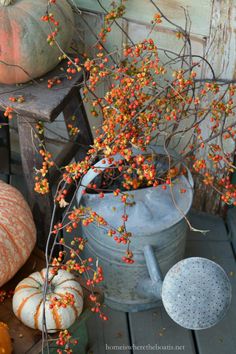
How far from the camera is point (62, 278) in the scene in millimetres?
1608

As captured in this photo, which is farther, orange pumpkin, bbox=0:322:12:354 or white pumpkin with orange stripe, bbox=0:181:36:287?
white pumpkin with orange stripe, bbox=0:181:36:287

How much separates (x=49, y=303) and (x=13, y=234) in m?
0.25

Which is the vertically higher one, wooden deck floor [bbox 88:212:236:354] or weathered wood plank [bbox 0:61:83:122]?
weathered wood plank [bbox 0:61:83:122]

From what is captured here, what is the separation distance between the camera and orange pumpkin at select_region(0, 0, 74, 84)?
1618 mm

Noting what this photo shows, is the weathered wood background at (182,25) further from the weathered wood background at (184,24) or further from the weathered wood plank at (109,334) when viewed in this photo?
the weathered wood plank at (109,334)

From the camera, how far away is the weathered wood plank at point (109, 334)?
1923 mm

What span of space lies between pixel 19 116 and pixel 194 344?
3.20 feet

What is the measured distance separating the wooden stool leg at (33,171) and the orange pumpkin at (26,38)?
0.15m

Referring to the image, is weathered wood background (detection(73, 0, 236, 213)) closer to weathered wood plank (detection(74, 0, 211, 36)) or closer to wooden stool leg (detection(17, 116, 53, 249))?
weathered wood plank (detection(74, 0, 211, 36))

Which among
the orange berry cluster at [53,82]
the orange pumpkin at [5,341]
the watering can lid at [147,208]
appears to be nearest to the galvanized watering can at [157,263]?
the watering can lid at [147,208]

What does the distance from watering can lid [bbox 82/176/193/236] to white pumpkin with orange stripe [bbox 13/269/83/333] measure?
0.26 metres

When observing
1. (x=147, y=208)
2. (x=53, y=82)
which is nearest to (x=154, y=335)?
(x=147, y=208)

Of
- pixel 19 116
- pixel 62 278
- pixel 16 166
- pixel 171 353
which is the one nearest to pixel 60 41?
pixel 19 116

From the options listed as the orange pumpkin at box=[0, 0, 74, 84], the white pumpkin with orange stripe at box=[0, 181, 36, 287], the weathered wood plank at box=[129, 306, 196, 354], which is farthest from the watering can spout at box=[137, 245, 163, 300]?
the orange pumpkin at box=[0, 0, 74, 84]
